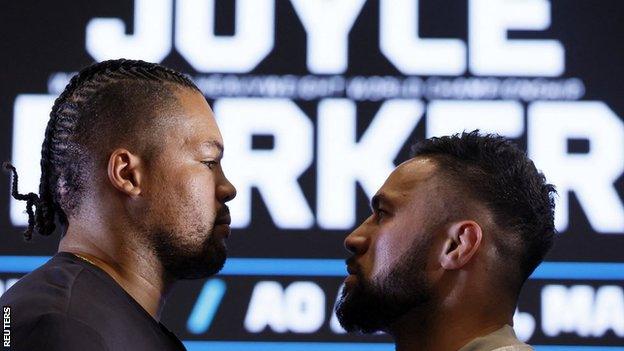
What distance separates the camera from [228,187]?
6.46ft

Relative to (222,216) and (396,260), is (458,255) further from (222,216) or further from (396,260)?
(222,216)

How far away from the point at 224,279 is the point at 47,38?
1021 mm

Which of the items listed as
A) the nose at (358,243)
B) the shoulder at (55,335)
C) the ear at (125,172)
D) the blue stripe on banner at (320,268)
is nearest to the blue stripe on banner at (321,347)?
the blue stripe on banner at (320,268)

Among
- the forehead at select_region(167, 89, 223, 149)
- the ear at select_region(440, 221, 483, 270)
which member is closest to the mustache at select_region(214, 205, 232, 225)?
the forehead at select_region(167, 89, 223, 149)

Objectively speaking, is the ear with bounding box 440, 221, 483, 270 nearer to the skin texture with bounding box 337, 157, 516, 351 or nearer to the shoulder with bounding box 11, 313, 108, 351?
the skin texture with bounding box 337, 157, 516, 351

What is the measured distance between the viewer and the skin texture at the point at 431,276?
2.12 m

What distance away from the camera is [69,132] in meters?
1.90

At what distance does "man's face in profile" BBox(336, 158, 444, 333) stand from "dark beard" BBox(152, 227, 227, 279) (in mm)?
Answer: 360

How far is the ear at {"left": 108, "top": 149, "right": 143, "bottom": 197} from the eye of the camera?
184cm

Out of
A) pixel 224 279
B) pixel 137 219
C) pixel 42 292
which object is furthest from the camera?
pixel 224 279

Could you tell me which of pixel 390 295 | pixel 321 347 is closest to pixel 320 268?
pixel 321 347

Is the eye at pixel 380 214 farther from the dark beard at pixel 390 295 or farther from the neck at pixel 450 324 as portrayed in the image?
the neck at pixel 450 324

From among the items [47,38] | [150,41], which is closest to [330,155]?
[150,41]

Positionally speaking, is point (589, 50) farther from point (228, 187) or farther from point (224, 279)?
point (228, 187)
